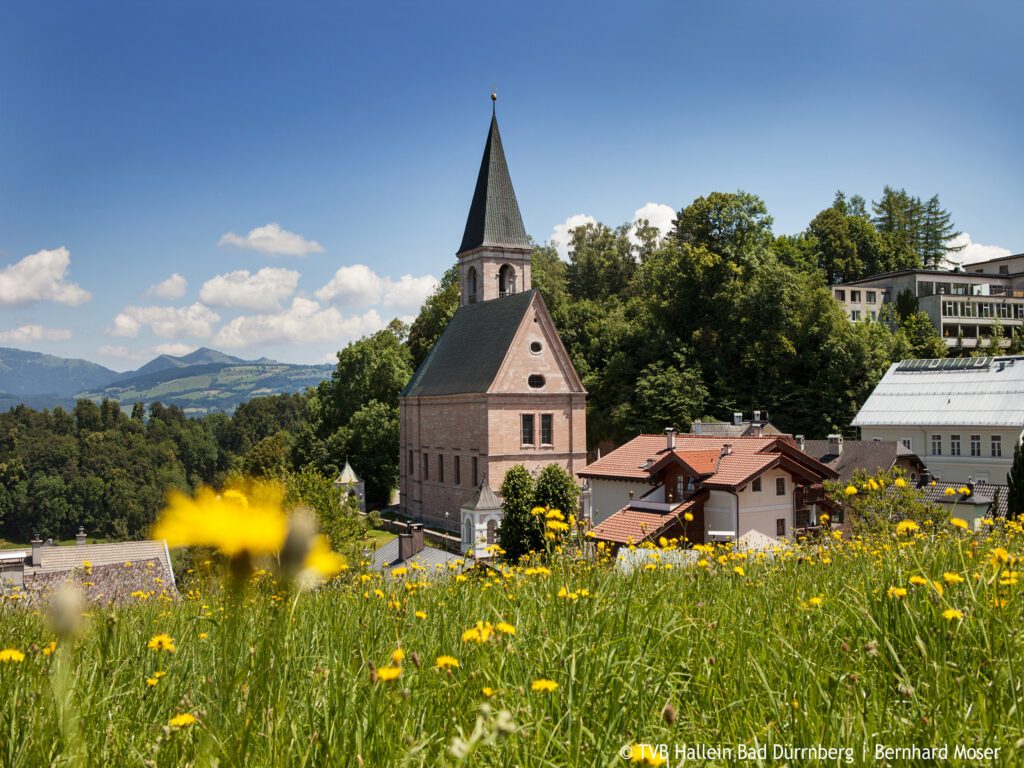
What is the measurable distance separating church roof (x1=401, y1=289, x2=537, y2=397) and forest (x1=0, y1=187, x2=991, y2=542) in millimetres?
9146

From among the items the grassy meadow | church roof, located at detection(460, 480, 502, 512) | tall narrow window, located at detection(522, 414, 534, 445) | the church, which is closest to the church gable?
the church

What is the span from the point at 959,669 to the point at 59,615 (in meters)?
2.98

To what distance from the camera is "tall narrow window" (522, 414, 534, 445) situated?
4453 centimetres

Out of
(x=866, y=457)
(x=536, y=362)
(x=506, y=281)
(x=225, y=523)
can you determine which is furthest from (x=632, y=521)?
(x=506, y=281)

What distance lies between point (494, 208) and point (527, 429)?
1560cm

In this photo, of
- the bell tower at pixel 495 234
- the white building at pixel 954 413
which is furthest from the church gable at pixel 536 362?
the white building at pixel 954 413

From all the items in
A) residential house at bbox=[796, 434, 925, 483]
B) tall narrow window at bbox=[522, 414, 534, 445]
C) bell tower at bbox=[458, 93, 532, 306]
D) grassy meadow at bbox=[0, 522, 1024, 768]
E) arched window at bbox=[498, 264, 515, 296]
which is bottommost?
residential house at bbox=[796, 434, 925, 483]

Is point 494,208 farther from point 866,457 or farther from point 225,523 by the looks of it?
point 225,523

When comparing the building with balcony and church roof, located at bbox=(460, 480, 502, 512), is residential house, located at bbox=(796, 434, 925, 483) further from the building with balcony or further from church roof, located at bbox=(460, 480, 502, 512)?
the building with balcony

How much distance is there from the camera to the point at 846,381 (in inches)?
2036

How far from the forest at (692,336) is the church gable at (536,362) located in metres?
8.99

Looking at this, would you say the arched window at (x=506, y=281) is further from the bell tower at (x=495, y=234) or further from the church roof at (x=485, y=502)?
the church roof at (x=485, y=502)

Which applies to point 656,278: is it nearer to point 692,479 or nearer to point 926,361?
point 926,361

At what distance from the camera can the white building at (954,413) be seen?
44.4m
